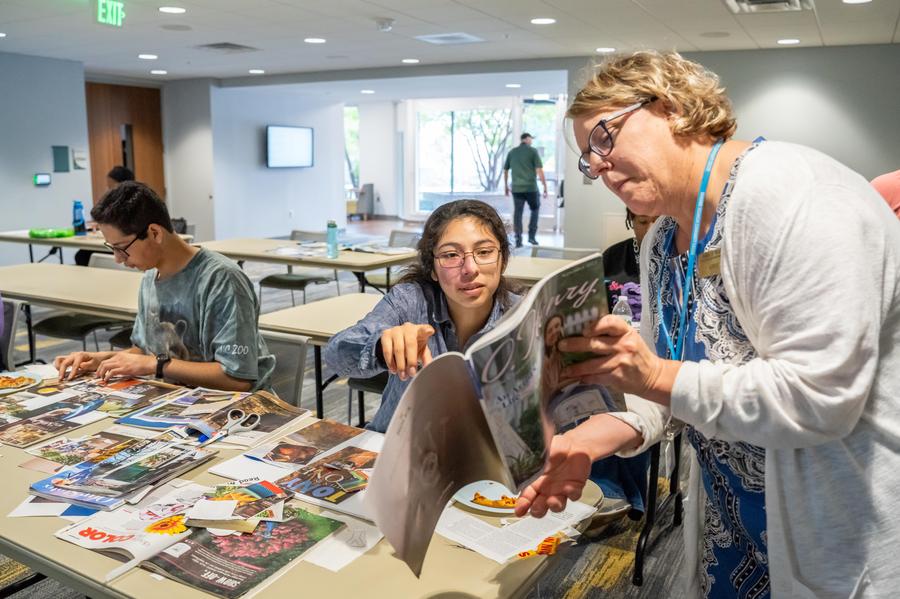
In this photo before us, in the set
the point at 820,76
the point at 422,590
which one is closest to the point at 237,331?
the point at 422,590

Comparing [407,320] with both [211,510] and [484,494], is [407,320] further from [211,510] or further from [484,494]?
[211,510]

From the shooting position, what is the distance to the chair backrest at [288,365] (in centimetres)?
247

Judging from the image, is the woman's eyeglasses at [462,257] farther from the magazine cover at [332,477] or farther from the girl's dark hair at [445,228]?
the magazine cover at [332,477]

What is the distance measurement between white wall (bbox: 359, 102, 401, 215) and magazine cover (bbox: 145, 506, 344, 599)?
15712 mm

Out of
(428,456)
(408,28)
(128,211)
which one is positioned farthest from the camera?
(408,28)

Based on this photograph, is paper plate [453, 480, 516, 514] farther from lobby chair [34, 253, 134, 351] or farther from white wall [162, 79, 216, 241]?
white wall [162, 79, 216, 241]

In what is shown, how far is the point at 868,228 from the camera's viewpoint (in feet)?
2.72

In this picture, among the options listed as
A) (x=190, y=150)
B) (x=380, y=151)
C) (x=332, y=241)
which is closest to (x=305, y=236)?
(x=332, y=241)

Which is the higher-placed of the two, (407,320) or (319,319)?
(407,320)

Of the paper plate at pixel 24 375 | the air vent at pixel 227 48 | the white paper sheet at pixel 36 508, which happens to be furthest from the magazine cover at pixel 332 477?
the air vent at pixel 227 48

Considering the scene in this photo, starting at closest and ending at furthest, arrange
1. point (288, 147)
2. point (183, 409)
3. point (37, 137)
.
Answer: point (183, 409) → point (37, 137) → point (288, 147)

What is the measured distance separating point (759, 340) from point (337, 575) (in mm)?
752

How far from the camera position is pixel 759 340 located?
0.89m

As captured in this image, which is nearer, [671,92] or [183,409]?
[671,92]
